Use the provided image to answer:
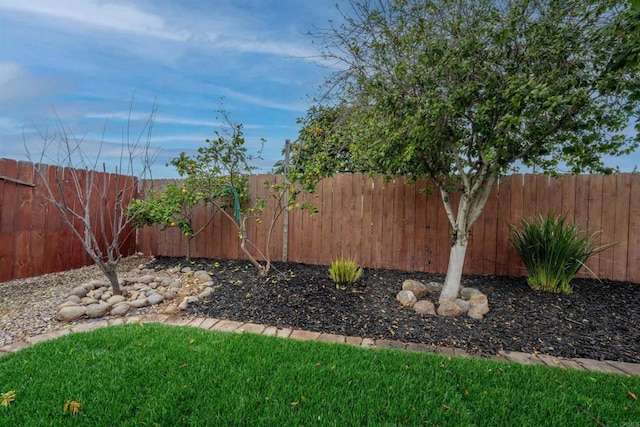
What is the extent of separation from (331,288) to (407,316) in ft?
3.05

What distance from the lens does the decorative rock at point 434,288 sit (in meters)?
3.55

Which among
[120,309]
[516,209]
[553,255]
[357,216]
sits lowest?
[120,309]

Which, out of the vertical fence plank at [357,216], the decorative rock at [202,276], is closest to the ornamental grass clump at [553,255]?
the vertical fence plank at [357,216]

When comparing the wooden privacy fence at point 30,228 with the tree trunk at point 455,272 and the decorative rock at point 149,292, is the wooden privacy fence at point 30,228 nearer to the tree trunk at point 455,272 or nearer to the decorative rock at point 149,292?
the decorative rock at point 149,292

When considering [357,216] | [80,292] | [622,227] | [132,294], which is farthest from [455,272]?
[80,292]

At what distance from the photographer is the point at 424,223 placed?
14.4 feet

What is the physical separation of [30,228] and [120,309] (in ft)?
7.86

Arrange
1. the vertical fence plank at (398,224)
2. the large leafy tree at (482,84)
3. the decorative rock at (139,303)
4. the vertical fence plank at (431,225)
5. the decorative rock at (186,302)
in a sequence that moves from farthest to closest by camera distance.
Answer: the vertical fence plank at (398,224) < the vertical fence plank at (431,225) < the decorative rock at (139,303) < the decorative rock at (186,302) < the large leafy tree at (482,84)

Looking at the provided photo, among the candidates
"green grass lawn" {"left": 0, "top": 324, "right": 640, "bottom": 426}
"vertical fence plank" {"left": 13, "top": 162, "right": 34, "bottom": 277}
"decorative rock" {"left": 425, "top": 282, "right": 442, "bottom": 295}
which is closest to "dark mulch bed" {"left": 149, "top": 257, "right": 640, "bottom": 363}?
"decorative rock" {"left": 425, "top": 282, "right": 442, "bottom": 295}

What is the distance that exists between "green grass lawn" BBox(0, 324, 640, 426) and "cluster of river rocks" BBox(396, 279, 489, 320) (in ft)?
2.81

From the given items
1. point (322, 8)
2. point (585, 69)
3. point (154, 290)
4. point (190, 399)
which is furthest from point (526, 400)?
point (322, 8)

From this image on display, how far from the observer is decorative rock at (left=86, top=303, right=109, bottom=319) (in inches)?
118

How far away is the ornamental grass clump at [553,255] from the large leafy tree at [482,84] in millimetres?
709

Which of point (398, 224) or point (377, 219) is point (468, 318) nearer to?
point (398, 224)
